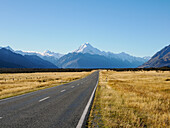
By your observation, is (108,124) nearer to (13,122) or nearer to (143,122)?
(143,122)

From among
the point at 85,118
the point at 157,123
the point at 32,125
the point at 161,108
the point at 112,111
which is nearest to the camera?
the point at 32,125

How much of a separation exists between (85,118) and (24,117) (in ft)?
8.95

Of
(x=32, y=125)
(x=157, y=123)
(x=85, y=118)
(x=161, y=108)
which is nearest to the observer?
(x=32, y=125)

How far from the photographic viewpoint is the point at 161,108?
31.3ft

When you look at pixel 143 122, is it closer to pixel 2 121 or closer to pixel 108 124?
pixel 108 124

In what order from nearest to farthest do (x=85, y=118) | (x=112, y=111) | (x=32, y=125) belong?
(x=32, y=125) < (x=85, y=118) < (x=112, y=111)

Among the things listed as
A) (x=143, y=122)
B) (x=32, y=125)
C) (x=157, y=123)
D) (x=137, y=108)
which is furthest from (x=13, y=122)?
(x=137, y=108)

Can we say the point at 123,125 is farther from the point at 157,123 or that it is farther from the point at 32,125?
the point at 32,125

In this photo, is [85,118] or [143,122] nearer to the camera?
[143,122]

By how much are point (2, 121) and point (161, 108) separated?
324 inches

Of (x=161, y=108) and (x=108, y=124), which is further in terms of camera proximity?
(x=161, y=108)

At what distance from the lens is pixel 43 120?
6.96 metres

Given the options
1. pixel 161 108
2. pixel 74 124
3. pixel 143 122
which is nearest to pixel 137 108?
pixel 161 108

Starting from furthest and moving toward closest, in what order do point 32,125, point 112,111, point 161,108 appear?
point 161,108, point 112,111, point 32,125
